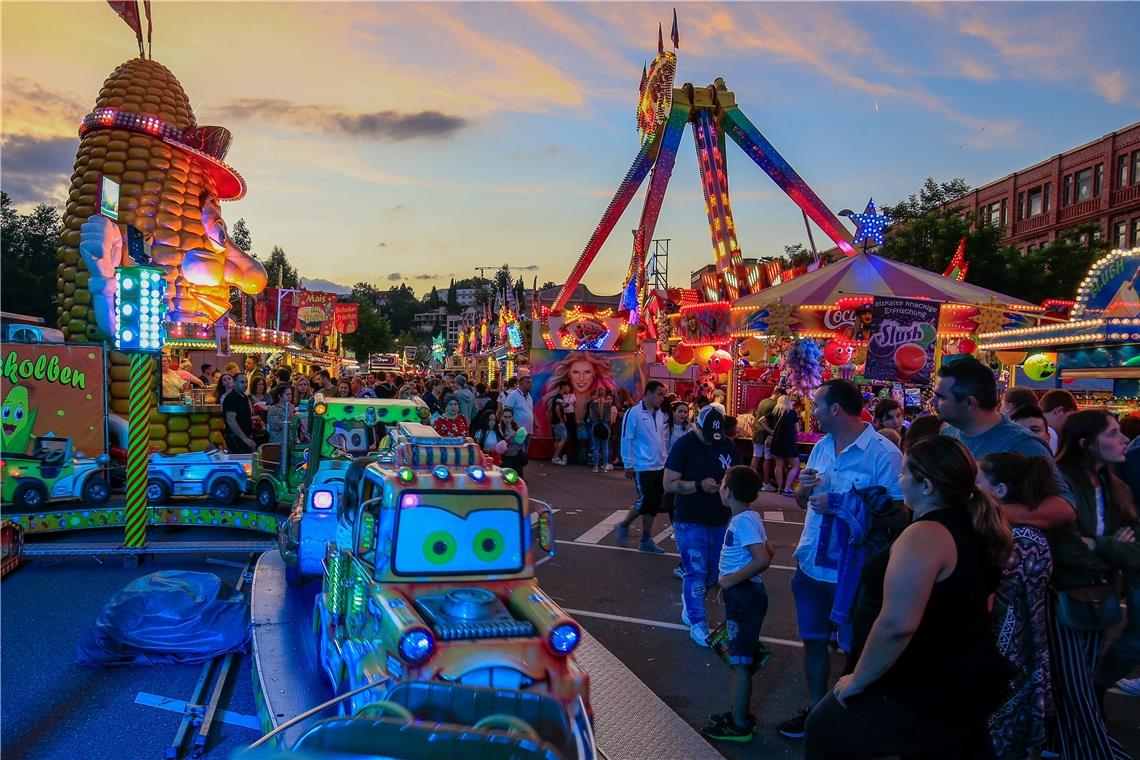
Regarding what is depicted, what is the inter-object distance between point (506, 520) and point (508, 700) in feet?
5.08

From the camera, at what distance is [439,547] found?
13.2 ft

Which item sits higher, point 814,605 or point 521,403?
point 521,403

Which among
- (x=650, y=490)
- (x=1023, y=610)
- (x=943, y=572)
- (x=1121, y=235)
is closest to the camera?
(x=943, y=572)

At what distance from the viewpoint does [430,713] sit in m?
2.63

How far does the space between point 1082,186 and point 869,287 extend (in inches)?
963

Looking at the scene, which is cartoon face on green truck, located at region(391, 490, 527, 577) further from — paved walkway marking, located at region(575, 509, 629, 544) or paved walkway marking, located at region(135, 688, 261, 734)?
paved walkway marking, located at region(575, 509, 629, 544)

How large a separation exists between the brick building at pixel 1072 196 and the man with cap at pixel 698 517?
105ft

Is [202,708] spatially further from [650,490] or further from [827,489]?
[650,490]

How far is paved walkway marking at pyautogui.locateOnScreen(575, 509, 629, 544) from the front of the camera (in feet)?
31.0

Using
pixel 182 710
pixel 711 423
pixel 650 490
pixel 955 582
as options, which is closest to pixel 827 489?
pixel 955 582

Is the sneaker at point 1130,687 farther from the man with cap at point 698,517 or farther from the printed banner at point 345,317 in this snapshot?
the printed banner at point 345,317

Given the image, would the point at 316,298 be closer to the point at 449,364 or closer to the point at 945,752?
the point at 449,364

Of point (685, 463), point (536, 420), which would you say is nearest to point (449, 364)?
point (536, 420)

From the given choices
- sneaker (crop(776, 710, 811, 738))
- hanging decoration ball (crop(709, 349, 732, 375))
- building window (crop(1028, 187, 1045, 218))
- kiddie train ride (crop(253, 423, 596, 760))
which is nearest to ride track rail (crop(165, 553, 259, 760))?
kiddie train ride (crop(253, 423, 596, 760))
